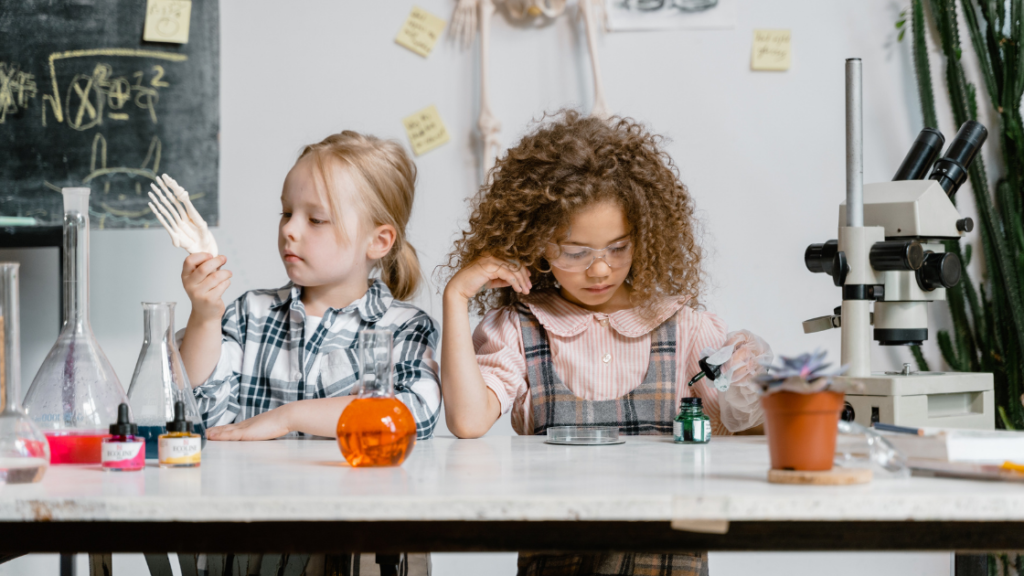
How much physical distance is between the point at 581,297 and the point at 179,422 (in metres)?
0.70

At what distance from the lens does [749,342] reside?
1.19 m

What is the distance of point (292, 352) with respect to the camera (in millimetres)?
1399

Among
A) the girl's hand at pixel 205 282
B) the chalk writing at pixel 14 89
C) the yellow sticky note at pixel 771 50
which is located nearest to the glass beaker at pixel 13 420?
the girl's hand at pixel 205 282

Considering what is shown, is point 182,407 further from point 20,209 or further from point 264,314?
point 20,209

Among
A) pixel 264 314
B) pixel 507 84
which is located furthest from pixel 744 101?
pixel 264 314

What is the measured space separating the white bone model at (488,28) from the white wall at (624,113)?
45 mm

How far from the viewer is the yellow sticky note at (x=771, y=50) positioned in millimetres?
2104

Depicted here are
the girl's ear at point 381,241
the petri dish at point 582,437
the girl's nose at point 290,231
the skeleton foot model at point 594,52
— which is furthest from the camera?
the skeleton foot model at point 594,52

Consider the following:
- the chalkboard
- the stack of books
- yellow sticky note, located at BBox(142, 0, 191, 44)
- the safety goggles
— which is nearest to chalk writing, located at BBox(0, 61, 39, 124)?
the chalkboard

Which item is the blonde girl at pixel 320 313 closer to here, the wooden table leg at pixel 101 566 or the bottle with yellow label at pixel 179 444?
A: the wooden table leg at pixel 101 566

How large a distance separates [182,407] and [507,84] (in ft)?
4.89

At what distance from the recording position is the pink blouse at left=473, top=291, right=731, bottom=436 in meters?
1.37

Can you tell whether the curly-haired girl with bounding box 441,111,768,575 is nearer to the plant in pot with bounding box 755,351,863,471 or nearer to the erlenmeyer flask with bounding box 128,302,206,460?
the erlenmeyer flask with bounding box 128,302,206,460

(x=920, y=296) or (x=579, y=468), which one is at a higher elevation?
(x=920, y=296)
